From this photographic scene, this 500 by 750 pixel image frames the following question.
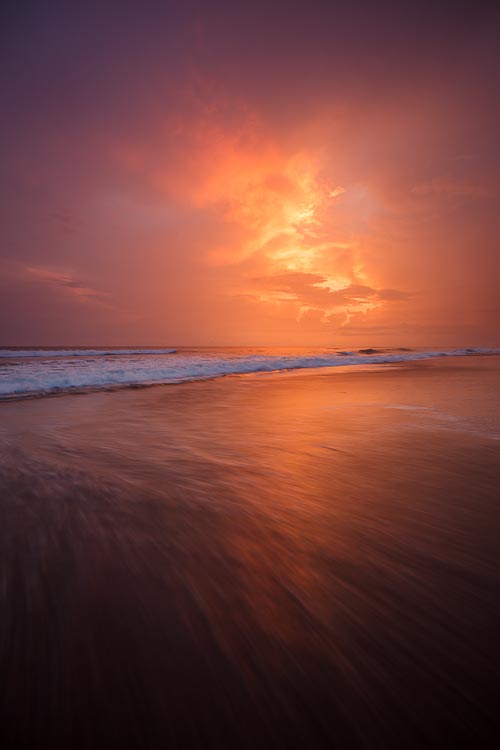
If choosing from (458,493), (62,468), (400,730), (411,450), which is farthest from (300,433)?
(400,730)

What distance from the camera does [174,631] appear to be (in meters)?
1.05

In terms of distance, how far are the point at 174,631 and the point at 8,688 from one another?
447 mm

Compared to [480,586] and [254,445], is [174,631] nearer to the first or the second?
[480,586]

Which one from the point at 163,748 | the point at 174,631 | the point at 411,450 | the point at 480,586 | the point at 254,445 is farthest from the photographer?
the point at 254,445

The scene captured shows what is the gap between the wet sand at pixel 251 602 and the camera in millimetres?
794

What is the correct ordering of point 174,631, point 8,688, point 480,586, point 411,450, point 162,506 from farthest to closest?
point 411,450
point 162,506
point 480,586
point 174,631
point 8,688

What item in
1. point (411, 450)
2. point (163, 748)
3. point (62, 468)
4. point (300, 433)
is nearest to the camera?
point (163, 748)

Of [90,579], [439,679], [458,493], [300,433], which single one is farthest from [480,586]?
[300,433]

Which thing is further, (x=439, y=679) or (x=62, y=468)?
(x=62, y=468)

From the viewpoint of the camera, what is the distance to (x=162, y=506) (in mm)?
1979

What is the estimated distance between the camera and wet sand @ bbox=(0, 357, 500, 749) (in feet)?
2.60

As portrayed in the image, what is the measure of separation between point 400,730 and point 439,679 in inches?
7.7

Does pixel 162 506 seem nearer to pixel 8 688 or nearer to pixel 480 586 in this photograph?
pixel 8 688

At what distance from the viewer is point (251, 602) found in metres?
1.19
